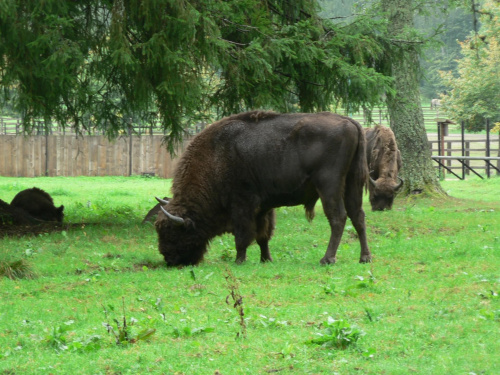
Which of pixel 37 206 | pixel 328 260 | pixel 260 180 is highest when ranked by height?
pixel 260 180

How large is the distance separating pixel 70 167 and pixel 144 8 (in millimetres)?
24532

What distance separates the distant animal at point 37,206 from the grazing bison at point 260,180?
17.1 feet

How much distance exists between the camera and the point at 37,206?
16125 millimetres

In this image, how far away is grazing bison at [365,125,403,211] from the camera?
18188 millimetres

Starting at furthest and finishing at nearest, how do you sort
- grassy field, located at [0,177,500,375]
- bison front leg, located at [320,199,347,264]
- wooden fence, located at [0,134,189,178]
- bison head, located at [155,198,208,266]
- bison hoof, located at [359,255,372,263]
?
1. wooden fence, located at [0,134,189,178]
2. bison head, located at [155,198,208,266]
3. bison hoof, located at [359,255,372,263]
4. bison front leg, located at [320,199,347,264]
5. grassy field, located at [0,177,500,375]

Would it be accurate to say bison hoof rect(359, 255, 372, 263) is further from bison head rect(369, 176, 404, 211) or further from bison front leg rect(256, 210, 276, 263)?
bison head rect(369, 176, 404, 211)

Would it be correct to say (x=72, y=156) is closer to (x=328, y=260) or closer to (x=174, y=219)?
(x=174, y=219)

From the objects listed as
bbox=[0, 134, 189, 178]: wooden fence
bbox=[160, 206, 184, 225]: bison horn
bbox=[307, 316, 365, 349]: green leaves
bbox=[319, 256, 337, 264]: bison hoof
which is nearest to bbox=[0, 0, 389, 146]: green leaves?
bbox=[160, 206, 184, 225]: bison horn

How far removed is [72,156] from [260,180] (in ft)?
88.7

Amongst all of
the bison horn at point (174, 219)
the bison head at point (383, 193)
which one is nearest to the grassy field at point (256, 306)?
the bison horn at point (174, 219)

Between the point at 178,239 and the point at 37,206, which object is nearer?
the point at 178,239

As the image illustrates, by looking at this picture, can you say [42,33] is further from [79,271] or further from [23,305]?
[23,305]

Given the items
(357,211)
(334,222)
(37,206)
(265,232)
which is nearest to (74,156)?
(37,206)

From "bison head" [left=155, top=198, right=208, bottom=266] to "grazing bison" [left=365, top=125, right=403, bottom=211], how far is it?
7.05 m
